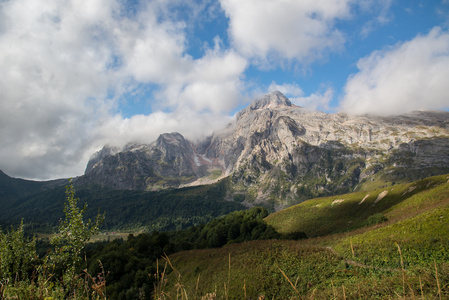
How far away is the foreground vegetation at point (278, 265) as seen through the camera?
8.44 meters

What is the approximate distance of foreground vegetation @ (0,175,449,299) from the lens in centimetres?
844

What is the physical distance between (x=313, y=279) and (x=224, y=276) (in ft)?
41.3

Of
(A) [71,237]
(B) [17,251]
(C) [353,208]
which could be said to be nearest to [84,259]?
(B) [17,251]

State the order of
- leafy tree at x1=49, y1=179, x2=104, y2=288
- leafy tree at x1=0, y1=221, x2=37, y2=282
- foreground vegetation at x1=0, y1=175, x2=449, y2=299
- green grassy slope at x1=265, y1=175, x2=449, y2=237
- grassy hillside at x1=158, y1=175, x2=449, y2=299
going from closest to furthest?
1. foreground vegetation at x1=0, y1=175, x2=449, y2=299
2. leafy tree at x1=49, y1=179, x2=104, y2=288
3. leafy tree at x1=0, y1=221, x2=37, y2=282
4. grassy hillside at x1=158, y1=175, x2=449, y2=299
5. green grassy slope at x1=265, y1=175, x2=449, y2=237

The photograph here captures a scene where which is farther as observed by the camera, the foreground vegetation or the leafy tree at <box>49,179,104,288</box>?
the leafy tree at <box>49,179,104,288</box>

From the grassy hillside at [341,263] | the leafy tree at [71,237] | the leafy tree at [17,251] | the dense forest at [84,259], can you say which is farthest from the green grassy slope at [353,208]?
the leafy tree at [17,251]

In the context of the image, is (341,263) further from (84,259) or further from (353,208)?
(353,208)

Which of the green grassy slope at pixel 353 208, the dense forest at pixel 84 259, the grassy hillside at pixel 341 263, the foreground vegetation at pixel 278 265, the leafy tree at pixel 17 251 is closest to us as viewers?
the foreground vegetation at pixel 278 265

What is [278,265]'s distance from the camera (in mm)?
29875

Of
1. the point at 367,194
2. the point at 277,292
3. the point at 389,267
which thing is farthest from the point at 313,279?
the point at 367,194

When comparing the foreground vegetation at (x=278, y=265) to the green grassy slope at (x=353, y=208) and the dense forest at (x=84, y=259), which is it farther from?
the green grassy slope at (x=353, y=208)

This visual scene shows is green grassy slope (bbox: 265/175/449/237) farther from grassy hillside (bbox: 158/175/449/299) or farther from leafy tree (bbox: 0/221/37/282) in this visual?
leafy tree (bbox: 0/221/37/282)

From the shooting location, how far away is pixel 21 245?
1548 cm

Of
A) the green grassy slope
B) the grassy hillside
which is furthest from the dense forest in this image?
the green grassy slope
